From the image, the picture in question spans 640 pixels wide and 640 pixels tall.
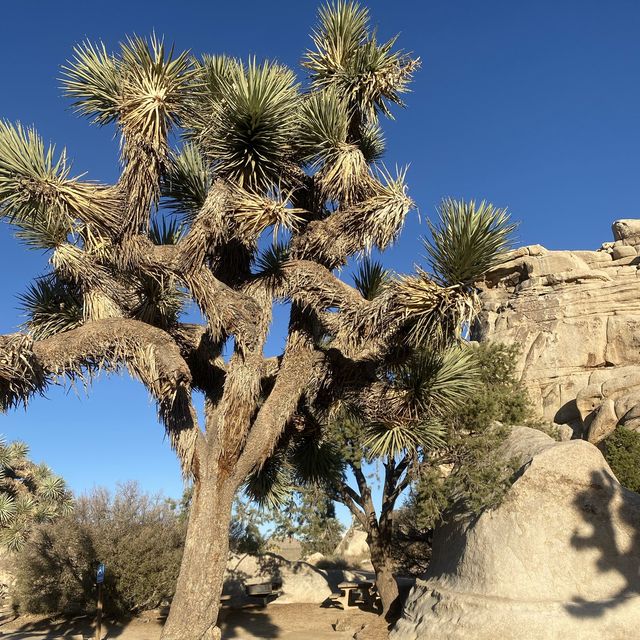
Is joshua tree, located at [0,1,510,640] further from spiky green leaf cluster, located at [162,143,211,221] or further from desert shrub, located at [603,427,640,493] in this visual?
desert shrub, located at [603,427,640,493]

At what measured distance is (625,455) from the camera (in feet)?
68.1

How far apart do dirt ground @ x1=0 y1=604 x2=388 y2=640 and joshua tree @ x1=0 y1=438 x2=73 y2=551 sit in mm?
5027

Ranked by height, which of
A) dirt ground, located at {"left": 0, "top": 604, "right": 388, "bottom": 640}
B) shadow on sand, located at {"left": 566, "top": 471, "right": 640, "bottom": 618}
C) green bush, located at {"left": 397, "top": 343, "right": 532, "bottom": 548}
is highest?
green bush, located at {"left": 397, "top": 343, "right": 532, "bottom": 548}

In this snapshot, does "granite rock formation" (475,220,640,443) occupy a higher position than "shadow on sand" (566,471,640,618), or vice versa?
"granite rock formation" (475,220,640,443)

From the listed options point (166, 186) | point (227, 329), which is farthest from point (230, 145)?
point (227, 329)

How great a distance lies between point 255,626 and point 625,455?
14.5m

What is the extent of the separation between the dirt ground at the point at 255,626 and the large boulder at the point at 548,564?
8.61 feet

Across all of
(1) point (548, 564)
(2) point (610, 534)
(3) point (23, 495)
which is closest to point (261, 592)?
(1) point (548, 564)

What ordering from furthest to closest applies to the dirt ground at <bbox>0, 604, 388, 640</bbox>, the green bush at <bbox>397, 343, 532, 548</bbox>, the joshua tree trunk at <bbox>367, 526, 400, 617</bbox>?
the joshua tree trunk at <bbox>367, 526, 400, 617</bbox>, the dirt ground at <bbox>0, 604, 388, 640</bbox>, the green bush at <bbox>397, 343, 532, 548</bbox>

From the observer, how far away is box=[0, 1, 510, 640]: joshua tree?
7453mm

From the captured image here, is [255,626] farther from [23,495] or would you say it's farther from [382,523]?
[23,495]

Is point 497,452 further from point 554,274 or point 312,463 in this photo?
point 554,274

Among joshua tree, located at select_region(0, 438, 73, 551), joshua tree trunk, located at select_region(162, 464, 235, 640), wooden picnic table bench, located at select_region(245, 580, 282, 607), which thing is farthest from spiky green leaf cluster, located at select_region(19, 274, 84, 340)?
joshua tree, located at select_region(0, 438, 73, 551)

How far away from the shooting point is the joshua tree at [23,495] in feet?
71.2
